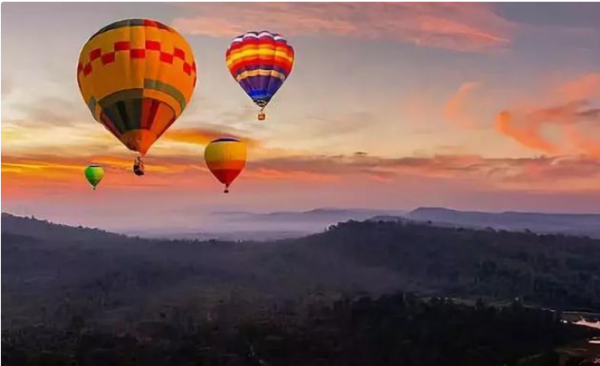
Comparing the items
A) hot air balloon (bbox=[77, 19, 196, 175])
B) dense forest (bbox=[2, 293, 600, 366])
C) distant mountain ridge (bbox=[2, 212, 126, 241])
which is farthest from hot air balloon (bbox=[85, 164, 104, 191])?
distant mountain ridge (bbox=[2, 212, 126, 241])

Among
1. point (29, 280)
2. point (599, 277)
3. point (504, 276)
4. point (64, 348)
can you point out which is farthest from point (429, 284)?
point (29, 280)

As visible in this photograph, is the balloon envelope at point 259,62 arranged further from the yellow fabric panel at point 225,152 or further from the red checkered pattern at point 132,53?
the red checkered pattern at point 132,53

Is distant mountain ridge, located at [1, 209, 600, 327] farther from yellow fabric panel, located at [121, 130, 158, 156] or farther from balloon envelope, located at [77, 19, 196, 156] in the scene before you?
balloon envelope, located at [77, 19, 196, 156]

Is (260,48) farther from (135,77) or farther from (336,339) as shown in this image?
(336,339)


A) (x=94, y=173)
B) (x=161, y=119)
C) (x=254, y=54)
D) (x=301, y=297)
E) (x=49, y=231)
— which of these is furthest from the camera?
(x=49, y=231)

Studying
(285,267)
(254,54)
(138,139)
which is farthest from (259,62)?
(285,267)

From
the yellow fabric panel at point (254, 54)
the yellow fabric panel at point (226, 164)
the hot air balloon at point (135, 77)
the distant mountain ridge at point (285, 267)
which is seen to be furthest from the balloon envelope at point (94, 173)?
the distant mountain ridge at point (285, 267)
